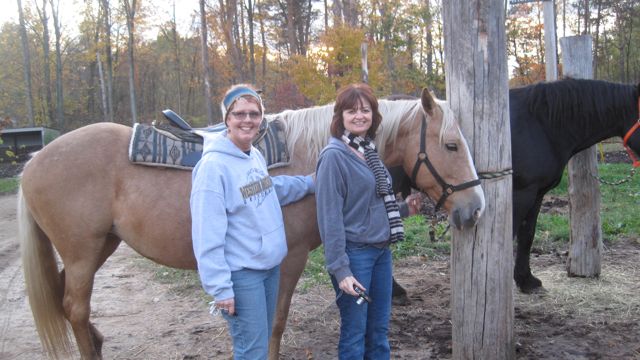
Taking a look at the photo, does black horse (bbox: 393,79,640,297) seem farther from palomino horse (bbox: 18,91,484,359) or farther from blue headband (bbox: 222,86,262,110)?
blue headband (bbox: 222,86,262,110)

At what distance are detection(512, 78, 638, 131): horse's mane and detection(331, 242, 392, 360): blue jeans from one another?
2.44 metres

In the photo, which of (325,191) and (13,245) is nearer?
(325,191)

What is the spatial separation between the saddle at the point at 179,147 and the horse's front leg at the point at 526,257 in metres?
2.57

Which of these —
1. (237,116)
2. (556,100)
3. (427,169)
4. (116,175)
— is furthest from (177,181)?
(556,100)

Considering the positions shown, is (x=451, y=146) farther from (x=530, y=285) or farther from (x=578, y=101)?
(x=530, y=285)

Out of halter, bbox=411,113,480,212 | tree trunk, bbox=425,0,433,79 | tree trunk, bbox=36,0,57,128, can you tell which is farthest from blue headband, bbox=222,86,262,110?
tree trunk, bbox=36,0,57,128

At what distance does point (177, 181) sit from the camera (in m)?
2.84

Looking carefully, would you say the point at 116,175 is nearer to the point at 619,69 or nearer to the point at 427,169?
the point at 427,169

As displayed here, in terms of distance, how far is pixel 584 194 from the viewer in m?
4.62

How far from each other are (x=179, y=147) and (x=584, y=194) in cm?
384

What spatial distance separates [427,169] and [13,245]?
6.80m

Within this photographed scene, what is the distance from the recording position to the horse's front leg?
427 centimetres

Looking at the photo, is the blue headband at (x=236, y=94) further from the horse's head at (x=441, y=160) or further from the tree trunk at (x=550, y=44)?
the tree trunk at (x=550, y=44)

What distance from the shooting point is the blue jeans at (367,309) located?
2.28 metres
